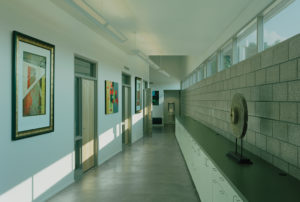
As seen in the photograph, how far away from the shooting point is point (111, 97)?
698 centimetres

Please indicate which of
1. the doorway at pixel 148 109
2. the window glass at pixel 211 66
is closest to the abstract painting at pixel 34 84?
the window glass at pixel 211 66

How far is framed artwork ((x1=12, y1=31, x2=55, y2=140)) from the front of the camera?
3199 mm

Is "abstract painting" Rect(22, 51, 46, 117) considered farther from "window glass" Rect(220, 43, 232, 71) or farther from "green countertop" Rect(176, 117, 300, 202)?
"window glass" Rect(220, 43, 232, 71)

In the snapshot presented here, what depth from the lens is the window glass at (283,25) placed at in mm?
2445

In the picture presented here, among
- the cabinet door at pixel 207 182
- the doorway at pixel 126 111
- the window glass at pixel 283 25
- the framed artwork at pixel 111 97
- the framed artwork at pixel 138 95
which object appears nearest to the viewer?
the window glass at pixel 283 25

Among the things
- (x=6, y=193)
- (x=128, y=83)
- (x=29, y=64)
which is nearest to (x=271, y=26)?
(x=29, y=64)

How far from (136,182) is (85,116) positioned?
1950 millimetres

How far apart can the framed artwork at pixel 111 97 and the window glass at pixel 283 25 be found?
14.7ft

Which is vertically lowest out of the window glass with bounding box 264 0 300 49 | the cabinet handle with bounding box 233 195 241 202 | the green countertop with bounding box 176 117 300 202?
the cabinet handle with bounding box 233 195 241 202

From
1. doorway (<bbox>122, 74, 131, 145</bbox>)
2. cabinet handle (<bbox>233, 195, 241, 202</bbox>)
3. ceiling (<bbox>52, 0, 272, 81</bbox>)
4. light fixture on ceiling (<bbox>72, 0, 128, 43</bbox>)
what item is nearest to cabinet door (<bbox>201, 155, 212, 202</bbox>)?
cabinet handle (<bbox>233, 195, 241, 202</bbox>)

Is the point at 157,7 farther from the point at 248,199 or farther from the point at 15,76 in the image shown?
the point at 248,199

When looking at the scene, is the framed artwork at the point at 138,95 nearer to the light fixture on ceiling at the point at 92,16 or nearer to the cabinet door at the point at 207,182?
the light fixture on ceiling at the point at 92,16

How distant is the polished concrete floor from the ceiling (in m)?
3.01

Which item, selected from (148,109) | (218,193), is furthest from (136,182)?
(148,109)
